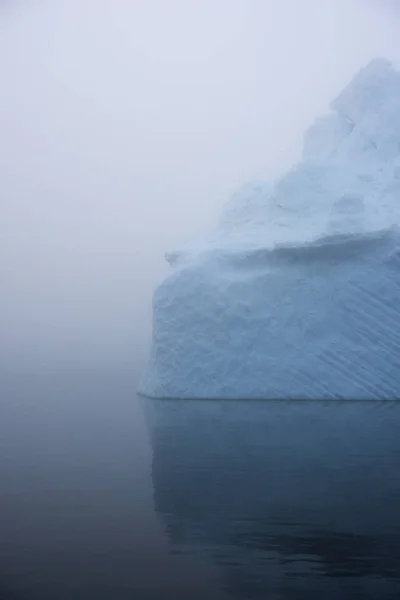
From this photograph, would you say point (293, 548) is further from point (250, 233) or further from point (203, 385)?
point (250, 233)

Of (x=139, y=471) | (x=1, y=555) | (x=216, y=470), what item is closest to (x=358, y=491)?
(x=216, y=470)

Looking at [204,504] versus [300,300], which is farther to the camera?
[300,300]

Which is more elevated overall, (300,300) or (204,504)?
(300,300)

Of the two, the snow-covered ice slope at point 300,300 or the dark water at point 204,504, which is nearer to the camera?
the dark water at point 204,504

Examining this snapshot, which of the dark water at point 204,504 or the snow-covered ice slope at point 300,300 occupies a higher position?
the snow-covered ice slope at point 300,300

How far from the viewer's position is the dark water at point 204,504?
140 inches

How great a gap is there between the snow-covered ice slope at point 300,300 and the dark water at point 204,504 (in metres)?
0.69

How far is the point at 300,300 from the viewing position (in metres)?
9.12

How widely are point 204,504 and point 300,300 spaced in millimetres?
4648

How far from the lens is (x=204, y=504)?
482 cm

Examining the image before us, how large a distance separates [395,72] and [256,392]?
4870 millimetres

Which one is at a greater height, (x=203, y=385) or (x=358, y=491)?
(x=203, y=385)

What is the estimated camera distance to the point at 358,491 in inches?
196

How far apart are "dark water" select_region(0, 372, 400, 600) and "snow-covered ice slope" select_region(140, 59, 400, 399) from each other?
0.69 metres
